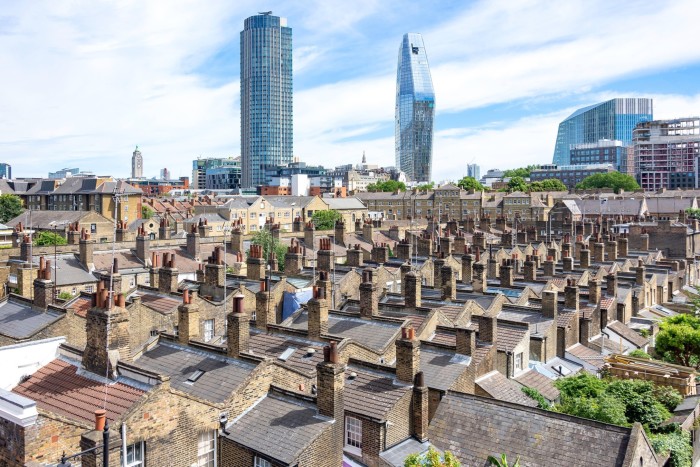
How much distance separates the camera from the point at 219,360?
2311cm

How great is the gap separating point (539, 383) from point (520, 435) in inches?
473

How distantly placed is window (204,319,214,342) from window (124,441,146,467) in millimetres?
18291

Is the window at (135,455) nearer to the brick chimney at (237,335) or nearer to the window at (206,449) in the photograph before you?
the window at (206,449)

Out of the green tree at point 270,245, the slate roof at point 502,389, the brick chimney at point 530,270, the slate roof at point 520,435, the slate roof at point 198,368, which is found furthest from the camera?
the green tree at point 270,245

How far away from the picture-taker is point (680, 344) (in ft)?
140

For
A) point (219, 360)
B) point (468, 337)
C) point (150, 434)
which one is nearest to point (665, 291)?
point (468, 337)

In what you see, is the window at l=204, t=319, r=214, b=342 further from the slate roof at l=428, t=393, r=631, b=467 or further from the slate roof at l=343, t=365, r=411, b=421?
the slate roof at l=428, t=393, r=631, b=467

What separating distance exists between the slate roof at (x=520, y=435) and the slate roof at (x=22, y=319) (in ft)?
59.2

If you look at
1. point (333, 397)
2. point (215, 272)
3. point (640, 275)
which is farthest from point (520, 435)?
point (640, 275)

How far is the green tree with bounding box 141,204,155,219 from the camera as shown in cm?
13482

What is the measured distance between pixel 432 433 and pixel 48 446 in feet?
43.5

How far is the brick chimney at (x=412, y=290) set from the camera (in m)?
35.5

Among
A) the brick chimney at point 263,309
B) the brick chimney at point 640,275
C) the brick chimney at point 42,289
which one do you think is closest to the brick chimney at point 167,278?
the brick chimney at point 42,289

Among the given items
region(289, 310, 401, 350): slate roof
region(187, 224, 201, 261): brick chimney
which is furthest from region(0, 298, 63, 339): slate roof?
region(187, 224, 201, 261): brick chimney
